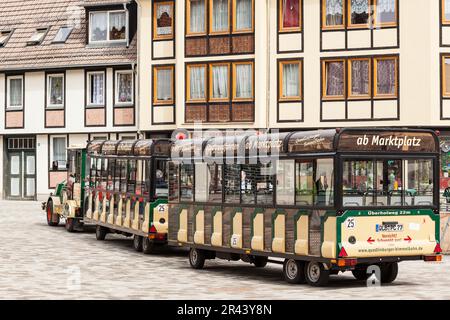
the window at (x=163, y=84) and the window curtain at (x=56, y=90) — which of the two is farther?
the window curtain at (x=56, y=90)

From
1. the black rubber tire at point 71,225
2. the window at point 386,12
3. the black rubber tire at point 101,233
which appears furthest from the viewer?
the window at point 386,12

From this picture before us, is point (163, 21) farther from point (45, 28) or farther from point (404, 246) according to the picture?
point (404, 246)

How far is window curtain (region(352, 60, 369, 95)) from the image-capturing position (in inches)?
1528

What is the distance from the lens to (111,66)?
4719cm

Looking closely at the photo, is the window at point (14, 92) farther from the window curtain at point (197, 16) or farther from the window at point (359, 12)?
the window at point (359, 12)

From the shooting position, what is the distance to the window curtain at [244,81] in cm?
4094

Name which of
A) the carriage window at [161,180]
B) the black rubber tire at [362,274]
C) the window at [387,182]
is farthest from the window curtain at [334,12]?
the black rubber tire at [362,274]

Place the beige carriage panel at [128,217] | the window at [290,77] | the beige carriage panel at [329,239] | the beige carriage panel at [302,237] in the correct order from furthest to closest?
the window at [290,77] < the beige carriage panel at [128,217] < the beige carriage panel at [302,237] < the beige carriage panel at [329,239]

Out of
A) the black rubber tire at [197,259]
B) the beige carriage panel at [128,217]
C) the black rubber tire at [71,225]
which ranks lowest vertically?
the black rubber tire at [71,225]

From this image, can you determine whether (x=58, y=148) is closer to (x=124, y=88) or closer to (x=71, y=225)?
(x=124, y=88)

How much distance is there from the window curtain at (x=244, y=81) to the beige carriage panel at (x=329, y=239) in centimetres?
2474

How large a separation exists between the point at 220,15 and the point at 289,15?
2924mm

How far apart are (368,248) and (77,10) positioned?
1421 inches
